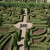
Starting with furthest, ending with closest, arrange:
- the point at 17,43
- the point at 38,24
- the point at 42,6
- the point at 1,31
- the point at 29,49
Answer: the point at 42,6 → the point at 38,24 → the point at 1,31 → the point at 17,43 → the point at 29,49

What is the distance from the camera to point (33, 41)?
17547 mm

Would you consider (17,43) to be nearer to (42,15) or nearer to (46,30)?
(46,30)

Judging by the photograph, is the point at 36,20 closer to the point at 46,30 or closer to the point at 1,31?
the point at 46,30

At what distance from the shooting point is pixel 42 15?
83.5 feet

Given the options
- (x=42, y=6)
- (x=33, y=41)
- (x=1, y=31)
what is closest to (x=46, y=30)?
(x=33, y=41)

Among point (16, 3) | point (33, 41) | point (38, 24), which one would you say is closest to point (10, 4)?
point (16, 3)

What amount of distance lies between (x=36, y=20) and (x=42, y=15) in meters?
2.52

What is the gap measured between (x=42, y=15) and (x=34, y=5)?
7170mm

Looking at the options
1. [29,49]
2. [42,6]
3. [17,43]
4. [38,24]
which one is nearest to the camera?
[29,49]

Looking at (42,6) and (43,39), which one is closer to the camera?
(43,39)

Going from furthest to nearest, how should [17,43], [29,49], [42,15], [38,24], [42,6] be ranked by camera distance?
1. [42,6]
2. [42,15]
3. [38,24]
4. [17,43]
5. [29,49]

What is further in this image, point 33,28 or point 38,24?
point 38,24

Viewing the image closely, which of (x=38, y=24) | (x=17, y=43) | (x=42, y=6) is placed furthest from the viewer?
(x=42, y=6)

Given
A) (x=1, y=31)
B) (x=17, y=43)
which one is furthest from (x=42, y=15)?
(x=17, y=43)
